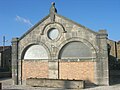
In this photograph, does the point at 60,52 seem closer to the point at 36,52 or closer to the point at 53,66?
the point at 53,66

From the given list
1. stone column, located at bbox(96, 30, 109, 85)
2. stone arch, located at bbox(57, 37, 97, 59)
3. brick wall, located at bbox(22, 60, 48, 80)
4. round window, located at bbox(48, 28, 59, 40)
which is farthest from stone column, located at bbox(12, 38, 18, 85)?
stone column, located at bbox(96, 30, 109, 85)

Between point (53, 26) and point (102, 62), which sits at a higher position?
point (53, 26)

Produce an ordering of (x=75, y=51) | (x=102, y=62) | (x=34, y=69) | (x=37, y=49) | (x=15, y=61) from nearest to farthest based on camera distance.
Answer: (x=102, y=62) → (x=75, y=51) → (x=34, y=69) → (x=37, y=49) → (x=15, y=61)

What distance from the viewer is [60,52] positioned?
76.9 ft

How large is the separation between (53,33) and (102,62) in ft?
19.8

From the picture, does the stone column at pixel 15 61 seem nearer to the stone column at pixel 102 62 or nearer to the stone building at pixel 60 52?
the stone building at pixel 60 52

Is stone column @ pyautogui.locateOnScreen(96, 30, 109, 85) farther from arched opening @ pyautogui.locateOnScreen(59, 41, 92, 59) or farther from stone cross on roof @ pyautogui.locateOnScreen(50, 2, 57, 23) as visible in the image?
stone cross on roof @ pyautogui.locateOnScreen(50, 2, 57, 23)

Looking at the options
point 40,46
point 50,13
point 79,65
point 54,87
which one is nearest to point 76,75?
point 79,65

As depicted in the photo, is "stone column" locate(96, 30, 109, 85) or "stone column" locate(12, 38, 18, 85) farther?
"stone column" locate(12, 38, 18, 85)

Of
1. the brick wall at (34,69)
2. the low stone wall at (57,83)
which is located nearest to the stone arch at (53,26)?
the brick wall at (34,69)

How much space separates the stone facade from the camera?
21.7 meters

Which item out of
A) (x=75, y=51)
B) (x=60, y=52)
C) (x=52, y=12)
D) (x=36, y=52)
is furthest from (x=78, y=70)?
(x=52, y=12)

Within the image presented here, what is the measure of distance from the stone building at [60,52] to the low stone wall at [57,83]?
1.74m

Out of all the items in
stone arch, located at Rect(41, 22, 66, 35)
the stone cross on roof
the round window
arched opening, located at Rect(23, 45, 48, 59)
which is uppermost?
the stone cross on roof
